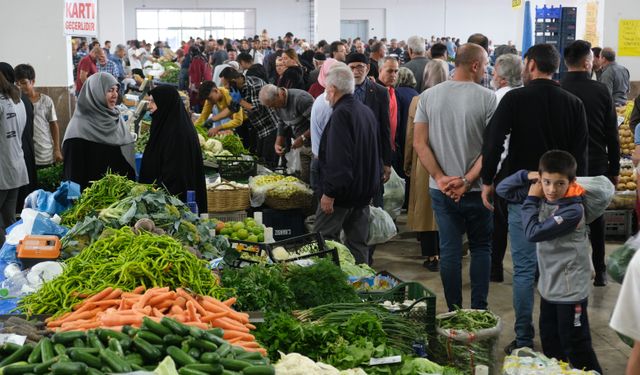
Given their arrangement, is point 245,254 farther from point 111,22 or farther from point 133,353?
point 111,22

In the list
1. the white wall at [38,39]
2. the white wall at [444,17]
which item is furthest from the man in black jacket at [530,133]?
the white wall at [444,17]

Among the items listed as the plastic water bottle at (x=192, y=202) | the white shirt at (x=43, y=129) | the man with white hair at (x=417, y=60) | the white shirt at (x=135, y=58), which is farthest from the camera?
the white shirt at (x=135, y=58)

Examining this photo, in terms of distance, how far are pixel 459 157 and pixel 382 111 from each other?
2095 mm

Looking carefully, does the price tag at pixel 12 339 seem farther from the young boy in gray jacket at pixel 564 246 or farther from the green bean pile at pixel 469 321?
the young boy in gray jacket at pixel 564 246

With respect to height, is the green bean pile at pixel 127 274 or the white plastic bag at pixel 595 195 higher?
the white plastic bag at pixel 595 195

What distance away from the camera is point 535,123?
536 cm

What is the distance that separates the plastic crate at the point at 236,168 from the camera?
344 inches

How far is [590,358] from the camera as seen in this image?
16.1ft

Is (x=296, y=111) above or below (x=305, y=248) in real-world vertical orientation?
above

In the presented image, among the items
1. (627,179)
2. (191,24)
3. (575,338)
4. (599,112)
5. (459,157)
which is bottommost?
(575,338)

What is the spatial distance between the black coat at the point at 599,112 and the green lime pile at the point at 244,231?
2535mm

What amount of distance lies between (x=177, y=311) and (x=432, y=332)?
5.33ft

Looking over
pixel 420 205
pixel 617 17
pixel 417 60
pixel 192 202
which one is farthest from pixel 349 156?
pixel 617 17

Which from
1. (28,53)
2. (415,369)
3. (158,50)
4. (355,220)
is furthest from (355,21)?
(415,369)
